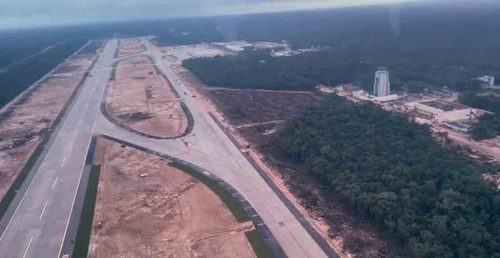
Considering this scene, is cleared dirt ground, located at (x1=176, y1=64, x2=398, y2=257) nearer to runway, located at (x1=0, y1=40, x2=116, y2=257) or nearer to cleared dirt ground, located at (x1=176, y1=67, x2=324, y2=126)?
cleared dirt ground, located at (x1=176, y1=67, x2=324, y2=126)

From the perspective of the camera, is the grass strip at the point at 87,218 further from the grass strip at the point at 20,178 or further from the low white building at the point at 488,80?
the low white building at the point at 488,80

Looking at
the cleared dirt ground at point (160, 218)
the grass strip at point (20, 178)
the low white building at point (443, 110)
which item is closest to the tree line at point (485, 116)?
the low white building at point (443, 110)

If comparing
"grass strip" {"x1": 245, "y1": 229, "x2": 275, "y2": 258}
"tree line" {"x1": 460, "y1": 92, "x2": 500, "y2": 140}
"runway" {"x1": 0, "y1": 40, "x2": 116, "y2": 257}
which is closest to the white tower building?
"tree line" {"x1": 460, "y1": 92, "x2": 500, "y2": 140}

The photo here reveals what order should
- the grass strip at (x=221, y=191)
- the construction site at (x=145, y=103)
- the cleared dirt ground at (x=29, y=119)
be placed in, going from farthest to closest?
the construction site at (x=145, y=103)
the cleared dirt ground at (x=29, y=119)
the grass strip at (x=221, y=191)

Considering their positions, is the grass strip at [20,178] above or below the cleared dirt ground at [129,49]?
below

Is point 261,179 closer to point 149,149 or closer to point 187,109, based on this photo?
point 149,149

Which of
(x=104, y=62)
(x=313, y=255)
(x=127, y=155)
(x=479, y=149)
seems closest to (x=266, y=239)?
(x=313, y=255)
